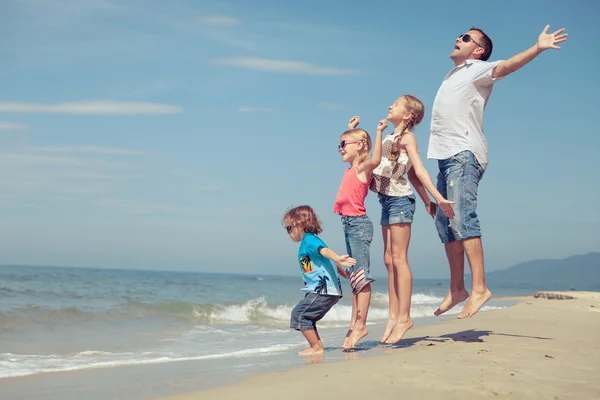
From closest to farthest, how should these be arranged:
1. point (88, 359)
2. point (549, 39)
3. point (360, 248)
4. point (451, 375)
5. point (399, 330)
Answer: point (451, 375)
point (549, 39)
point (360, 248)
point (399, 330)
point (88, 359)

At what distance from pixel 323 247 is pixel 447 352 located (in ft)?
4.16

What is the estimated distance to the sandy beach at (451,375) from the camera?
328cm

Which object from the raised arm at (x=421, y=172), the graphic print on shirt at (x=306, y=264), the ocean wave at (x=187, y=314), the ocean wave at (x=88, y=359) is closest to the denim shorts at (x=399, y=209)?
the raised arm at (x=421, y=172)

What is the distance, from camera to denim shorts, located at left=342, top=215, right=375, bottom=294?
510cm

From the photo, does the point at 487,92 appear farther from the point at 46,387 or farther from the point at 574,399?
the point at 46,387

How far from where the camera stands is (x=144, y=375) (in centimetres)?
483

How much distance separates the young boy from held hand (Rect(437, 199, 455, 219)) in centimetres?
96

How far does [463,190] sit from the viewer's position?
188 inches

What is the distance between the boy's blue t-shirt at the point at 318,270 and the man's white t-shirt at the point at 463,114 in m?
1.15

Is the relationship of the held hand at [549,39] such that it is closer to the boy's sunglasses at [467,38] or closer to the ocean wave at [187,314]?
the boy's sunglasses at [467,38]

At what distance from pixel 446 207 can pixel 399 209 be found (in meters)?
0.49

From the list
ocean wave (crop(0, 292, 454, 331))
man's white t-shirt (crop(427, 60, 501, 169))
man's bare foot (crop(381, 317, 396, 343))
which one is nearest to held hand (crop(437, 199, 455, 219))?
man's white t-shirt (crop(427, 60, 501, 169))

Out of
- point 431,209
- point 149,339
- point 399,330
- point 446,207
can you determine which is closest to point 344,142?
point 431,209

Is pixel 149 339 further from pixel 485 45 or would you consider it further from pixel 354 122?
pixel 485 45
